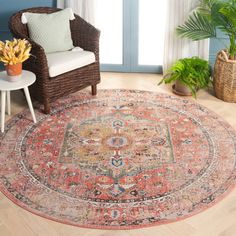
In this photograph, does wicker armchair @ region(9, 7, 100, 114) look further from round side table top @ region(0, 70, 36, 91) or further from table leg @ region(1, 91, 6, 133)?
table leg @ region(1, 91, 6, 133)

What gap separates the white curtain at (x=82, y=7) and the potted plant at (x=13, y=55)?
43.7 inches

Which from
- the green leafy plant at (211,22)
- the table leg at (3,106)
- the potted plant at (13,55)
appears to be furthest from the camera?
the green leafy plant at (211,22)

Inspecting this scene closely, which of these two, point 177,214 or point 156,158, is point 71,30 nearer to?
point 156,158

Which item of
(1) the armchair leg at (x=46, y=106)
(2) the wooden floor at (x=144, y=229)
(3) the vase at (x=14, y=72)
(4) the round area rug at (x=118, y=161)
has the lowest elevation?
(2) the wooden floor at (x=144, y=229)

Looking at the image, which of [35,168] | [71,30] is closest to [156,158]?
[35,168]

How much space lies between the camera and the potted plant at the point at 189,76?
4367 mm

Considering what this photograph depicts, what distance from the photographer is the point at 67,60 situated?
402cm

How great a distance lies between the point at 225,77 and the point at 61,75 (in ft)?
4.93

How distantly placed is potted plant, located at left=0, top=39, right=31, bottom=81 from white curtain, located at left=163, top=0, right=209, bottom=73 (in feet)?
5.19

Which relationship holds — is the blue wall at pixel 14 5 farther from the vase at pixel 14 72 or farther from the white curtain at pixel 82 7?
the vase at pixel 14 72

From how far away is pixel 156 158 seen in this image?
11.2ft

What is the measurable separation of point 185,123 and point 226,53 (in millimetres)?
837

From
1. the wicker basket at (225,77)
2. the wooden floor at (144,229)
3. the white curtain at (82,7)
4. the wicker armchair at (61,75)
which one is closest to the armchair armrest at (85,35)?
the wicker armchair at (61,75)

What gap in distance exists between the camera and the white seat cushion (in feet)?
12.9
